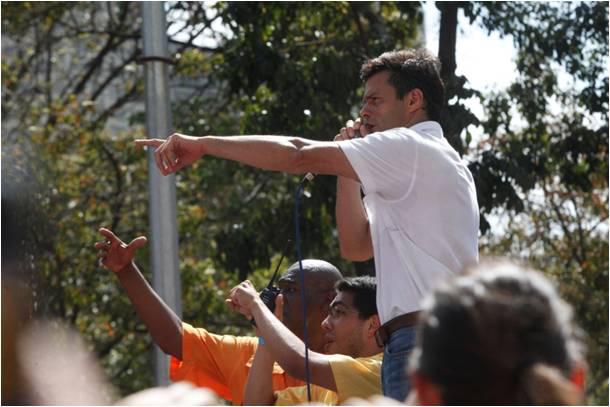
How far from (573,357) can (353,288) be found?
3.26 meters

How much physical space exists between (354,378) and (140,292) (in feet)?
4.05

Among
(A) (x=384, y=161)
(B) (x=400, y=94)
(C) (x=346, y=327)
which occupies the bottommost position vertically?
(C) (x=346, y=327)

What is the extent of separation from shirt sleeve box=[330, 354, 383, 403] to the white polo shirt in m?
0.49

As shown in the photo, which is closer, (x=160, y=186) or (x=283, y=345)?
(x=283, y=345)

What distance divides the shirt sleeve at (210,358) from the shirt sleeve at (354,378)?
1.02m

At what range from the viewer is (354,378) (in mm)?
4762

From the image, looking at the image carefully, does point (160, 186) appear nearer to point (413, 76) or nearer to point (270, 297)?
point (270, 297)

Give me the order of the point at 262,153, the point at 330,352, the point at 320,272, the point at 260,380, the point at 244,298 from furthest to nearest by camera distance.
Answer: the point at 320,272
the point at 330,352
the point at 260,380
the point at 244,298
the point at 262,153

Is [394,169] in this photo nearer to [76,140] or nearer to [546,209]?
[546,209]

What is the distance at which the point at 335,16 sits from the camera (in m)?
11.4

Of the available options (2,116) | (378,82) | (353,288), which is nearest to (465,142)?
(353,288)

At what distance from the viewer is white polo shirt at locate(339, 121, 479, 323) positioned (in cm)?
425

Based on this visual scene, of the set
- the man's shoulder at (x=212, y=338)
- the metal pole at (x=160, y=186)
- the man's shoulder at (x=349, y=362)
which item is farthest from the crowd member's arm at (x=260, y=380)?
the metal pole at (x=160, y=186)

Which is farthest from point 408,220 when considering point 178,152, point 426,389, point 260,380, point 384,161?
point 426,389
